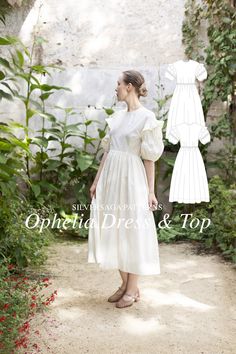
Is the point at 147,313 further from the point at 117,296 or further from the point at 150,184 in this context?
the point at 150,184

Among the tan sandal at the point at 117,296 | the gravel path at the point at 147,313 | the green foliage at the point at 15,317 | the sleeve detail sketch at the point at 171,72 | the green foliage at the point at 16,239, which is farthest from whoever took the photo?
the sleeve detail sketch at the point at 171,72

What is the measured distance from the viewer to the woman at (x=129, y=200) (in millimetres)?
3293

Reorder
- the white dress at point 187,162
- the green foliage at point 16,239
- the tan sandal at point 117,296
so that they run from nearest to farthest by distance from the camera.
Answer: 1. the tan sandal at point 117,296
2. the green foliage at point 16,239
3. the white dress at point 187,162

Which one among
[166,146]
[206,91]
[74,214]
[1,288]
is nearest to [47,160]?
[74,214]

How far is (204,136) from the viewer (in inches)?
230

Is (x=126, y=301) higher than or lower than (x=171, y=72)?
lower

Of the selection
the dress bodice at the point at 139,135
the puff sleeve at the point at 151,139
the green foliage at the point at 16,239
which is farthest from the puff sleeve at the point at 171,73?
the puff sleeve at the point at 151,139

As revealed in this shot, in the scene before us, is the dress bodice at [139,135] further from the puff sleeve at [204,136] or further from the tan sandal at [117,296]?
the puff sleeve at [204,136]

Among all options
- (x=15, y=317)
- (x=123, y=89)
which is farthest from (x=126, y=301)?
(x=123, y=89)

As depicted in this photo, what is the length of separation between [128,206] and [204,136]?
9.03ft

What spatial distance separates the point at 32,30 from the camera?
6188 mm

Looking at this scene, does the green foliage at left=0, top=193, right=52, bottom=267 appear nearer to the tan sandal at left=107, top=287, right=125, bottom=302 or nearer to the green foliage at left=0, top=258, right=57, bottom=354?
the green foliage at left=0, top=258, right=57, bottom=354

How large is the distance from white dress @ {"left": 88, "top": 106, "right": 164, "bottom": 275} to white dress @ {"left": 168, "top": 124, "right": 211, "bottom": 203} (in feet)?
7.84

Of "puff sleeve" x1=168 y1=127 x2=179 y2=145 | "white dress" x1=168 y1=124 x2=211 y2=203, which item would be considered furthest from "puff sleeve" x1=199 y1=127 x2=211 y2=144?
"puff sleeve" x1=168 y1=127 x2=179 y2=145
